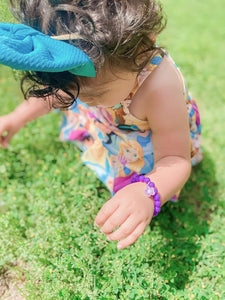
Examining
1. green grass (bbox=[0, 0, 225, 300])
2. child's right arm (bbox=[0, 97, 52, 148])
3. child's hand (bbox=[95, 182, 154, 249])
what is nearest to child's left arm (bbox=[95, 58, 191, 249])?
child's hand (bbox=[95, 182, 154, 249])

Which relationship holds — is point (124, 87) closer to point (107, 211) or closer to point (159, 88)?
point (159, 88)

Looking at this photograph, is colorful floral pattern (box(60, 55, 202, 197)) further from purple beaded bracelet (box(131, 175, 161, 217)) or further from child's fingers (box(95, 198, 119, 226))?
child's fingers (box(95, 198, 119, 226))

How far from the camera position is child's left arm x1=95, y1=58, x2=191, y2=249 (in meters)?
1.35

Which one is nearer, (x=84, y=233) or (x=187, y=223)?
(x=84, y=233)

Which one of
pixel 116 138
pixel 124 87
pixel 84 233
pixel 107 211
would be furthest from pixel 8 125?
pixel 107 211

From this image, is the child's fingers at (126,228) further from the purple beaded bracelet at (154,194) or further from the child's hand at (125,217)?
the purple beaded bracelet at (154,194)

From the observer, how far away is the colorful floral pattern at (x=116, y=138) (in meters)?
1.78

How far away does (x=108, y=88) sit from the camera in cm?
140

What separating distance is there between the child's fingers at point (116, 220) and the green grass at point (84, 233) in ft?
1.27

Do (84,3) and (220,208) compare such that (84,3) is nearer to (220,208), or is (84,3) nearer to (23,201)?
(23,201)

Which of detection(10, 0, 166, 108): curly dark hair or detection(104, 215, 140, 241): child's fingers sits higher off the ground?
detection(10, 0, 166, 108): curly dark hair

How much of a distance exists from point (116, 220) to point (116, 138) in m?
0.74

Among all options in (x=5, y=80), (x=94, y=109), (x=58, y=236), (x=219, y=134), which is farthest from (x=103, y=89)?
(x=5, y=80)

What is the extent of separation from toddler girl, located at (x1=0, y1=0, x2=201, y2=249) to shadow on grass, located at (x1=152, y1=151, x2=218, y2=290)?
369mm
